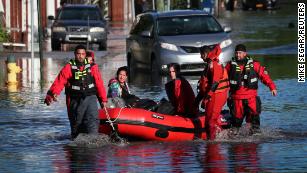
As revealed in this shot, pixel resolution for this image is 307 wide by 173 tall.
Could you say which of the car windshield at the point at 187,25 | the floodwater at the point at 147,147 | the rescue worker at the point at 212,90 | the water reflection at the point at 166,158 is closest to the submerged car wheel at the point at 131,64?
the car windshield at the point at 187,25

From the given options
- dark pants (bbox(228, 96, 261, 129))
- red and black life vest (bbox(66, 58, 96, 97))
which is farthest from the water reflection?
dark pants (bbox(228, 96, 261, 129))

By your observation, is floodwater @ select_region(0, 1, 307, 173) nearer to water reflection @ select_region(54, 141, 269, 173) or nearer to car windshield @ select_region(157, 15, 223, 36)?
water reflection @ select_region(54, 141, 269, 173)

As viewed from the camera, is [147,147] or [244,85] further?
[244,85]

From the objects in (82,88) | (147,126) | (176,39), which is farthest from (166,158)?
(176,39)

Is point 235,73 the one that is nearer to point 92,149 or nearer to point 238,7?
point 92,149

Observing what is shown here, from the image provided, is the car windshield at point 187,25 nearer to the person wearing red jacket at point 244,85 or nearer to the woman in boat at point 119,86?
the woman in boat at point 119,86

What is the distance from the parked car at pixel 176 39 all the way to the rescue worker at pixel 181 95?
11.7 metres

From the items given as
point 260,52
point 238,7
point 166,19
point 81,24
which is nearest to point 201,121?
point 166,19

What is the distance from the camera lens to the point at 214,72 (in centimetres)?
1595

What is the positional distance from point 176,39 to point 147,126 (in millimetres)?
12874

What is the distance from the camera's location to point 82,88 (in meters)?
15.8

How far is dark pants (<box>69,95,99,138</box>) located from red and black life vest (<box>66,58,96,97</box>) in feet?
0.27

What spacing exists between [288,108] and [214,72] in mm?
4712

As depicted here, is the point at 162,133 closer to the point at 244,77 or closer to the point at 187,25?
the point at 244,77
